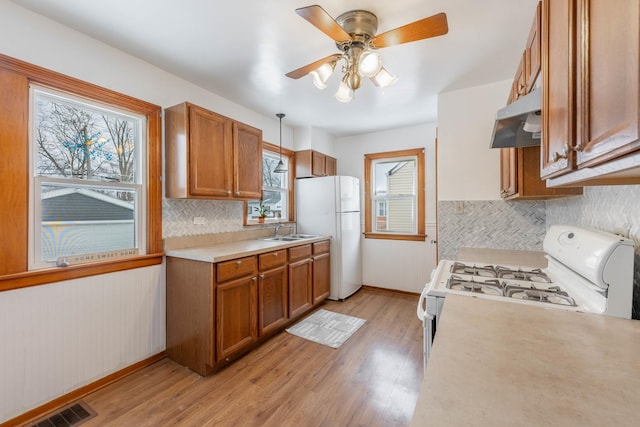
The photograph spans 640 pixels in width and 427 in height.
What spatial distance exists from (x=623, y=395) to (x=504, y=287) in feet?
2.60

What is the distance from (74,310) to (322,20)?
236 centimetres

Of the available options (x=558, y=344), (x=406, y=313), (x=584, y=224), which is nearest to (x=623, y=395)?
(x=558, y=344)

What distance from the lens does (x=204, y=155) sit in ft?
7.84

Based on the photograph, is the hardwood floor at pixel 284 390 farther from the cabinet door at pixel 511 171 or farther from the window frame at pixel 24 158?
the cabinet door at pixel 511 171

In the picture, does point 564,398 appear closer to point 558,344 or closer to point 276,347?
point 558,344

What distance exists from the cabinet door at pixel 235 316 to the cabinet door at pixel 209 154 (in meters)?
0.85

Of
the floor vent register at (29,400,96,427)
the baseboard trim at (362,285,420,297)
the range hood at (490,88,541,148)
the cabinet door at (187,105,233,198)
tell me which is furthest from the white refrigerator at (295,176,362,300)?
the floor vent register at (29,400,96,427)

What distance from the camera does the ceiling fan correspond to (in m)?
1.37

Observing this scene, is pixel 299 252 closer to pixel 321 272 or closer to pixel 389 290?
pixel 321 272

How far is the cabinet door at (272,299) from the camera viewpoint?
2535 millimetres

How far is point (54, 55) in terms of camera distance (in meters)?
1.77

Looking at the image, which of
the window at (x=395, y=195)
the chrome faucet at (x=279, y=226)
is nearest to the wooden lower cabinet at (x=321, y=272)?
the chrome faucet at (x=279, y=226)

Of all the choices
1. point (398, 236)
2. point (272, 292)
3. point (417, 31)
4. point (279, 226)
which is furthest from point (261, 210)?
point (417, 31)

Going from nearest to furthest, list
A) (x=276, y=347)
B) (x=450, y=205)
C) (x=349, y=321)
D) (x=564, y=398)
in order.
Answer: (x=564, y=398) < (x=276, y=347) < (x=450, y=205) < (x=349, y=321)
